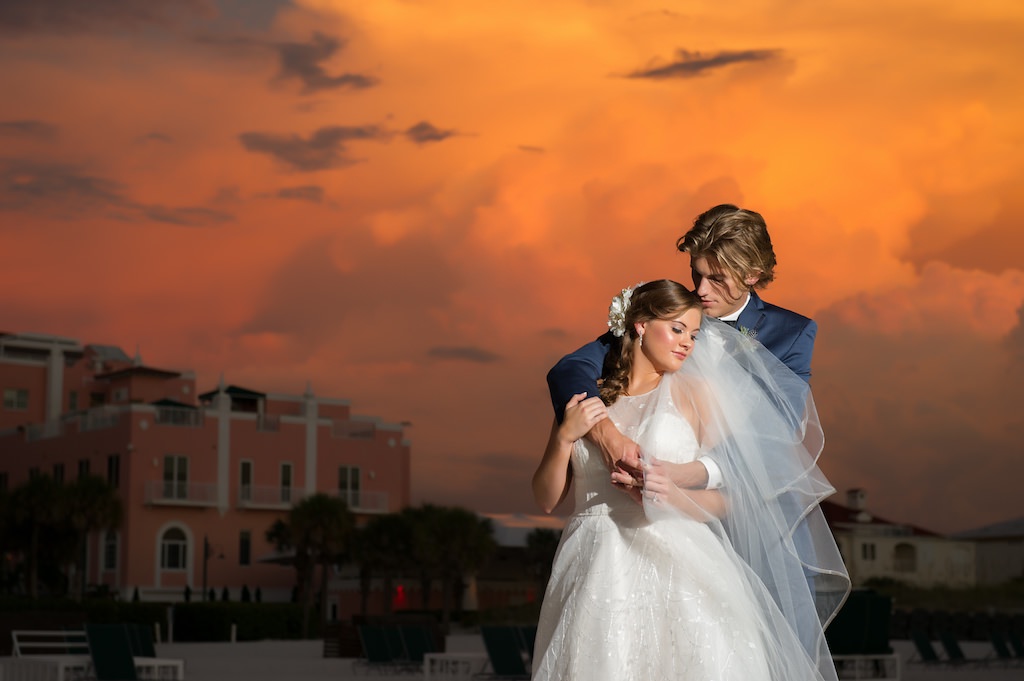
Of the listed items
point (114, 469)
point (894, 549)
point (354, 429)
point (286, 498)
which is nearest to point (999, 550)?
point (894, 549)

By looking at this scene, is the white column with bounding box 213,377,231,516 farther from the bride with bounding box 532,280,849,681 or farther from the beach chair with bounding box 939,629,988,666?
the bride with bounding box 532,280,849,681

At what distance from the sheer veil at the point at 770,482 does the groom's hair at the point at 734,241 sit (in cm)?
32

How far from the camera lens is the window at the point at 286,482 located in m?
61.3

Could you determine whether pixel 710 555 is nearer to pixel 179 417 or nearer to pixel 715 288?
pixel 715 288

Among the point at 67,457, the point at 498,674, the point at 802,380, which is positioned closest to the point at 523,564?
the point at 67,457

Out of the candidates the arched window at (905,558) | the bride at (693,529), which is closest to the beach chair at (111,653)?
the bride at (693,529)

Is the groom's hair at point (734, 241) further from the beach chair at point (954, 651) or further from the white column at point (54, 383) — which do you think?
the white column at point (54, 383)

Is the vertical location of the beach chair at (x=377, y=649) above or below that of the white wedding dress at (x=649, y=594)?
below

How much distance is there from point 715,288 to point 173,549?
5646 centimetres

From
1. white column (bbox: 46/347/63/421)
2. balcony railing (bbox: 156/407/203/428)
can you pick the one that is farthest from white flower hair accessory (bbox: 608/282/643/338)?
white column (bbox: 46/347/63/421)

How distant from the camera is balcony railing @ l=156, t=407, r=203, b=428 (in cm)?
5803

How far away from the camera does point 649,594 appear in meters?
4.71

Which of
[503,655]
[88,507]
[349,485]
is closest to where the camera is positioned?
[503,655]

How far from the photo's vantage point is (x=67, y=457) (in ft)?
195
